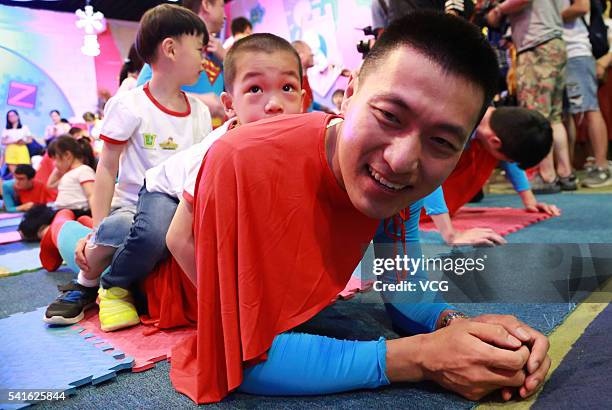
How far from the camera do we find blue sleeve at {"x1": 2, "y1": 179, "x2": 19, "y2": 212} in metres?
4.29

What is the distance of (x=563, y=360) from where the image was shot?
85 cm

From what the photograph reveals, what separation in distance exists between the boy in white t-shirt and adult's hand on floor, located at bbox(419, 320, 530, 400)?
82cm

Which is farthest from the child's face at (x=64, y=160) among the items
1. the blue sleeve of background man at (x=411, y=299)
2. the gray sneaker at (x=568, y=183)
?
the gray sneaker at (x=568, y=183)

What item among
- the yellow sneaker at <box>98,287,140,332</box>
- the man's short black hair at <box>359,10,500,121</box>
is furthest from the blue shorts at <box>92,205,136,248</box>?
the man's short black hair at <box>359,10,500,121</box>

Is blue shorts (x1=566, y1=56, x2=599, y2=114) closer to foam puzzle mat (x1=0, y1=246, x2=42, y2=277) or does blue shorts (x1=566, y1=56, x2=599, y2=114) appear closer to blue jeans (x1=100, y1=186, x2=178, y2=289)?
blue jeans (x1=100, y1=186, x2=178, y2=289)

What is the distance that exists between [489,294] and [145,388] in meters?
0.91

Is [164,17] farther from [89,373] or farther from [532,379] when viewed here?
[532,379]

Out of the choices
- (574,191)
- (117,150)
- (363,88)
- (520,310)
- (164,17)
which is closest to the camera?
(363,88)

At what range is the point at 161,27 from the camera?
1572 millimetres

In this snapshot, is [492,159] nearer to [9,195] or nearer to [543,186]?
[543,186]

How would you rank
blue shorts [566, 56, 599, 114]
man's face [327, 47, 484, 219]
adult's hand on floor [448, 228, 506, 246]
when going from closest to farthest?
man's face [327, 47, 484, 219] → adult's hand on floor [448, 228, 506, 246] → blue shorts [566, 56, 599, 114]

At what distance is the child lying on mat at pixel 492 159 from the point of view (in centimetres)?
177

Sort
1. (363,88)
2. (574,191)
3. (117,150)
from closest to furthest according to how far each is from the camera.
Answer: (363,88)
(117,150)
(574,191)

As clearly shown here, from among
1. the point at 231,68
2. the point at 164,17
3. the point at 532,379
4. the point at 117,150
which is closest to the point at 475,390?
the point at 532,379
